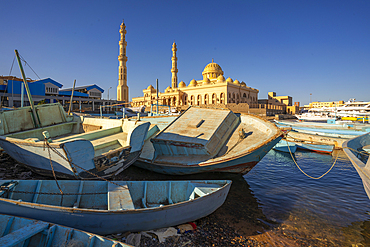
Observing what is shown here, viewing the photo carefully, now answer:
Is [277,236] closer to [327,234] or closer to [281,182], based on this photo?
[327,234]

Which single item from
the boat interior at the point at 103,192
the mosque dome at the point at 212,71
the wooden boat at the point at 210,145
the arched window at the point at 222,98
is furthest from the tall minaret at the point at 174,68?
the boat interior at the point at 103,192

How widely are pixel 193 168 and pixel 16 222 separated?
646 centimetres

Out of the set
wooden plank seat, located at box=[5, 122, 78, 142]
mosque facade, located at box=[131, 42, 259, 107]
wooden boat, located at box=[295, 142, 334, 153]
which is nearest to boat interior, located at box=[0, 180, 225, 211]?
wooden plank seat, located at box=[5, 122, 78, 142]

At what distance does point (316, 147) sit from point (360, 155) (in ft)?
33.0

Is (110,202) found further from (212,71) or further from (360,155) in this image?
(212,71)

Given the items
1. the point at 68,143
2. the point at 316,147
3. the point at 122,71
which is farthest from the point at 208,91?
the point at 68,143

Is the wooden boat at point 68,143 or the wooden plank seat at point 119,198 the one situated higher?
the wooden boat at point 68,143

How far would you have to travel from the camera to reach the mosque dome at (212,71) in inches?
2606

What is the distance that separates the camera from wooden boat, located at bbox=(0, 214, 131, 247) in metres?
4.23

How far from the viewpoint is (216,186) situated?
6.99m

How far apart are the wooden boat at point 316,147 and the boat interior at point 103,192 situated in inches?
625

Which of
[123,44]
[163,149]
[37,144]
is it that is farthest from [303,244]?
[123,44]

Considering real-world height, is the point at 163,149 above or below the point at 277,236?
above

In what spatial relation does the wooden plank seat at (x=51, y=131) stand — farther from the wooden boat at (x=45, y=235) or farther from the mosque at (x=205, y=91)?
the mosque at (x=205, y=91)
